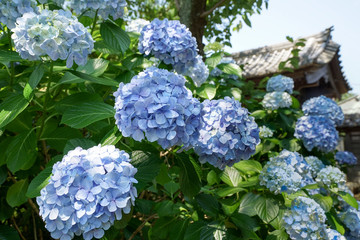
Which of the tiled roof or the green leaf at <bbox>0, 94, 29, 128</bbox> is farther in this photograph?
the tiled roof

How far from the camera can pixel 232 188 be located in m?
1.65

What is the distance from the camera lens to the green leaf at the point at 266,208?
59.2 inches

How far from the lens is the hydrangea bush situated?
0.90 m

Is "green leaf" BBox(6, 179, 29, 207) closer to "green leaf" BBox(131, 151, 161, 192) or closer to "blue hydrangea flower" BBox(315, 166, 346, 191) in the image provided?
"green leaf" BBox(131, 151, 161, 192)

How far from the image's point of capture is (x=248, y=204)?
5.13 feet

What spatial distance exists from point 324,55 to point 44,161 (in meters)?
5.19

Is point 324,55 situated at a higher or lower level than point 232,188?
lower

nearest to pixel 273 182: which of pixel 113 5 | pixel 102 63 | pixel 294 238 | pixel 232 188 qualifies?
pixel 232 188

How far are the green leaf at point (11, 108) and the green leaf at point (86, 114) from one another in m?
0.14

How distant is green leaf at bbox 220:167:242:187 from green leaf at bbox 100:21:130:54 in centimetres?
77

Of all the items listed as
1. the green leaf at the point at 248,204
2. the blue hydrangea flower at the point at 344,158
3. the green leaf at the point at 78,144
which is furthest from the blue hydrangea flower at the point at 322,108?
the green leaf at the point at 78,144

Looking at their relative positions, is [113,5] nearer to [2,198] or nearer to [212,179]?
[212,179]

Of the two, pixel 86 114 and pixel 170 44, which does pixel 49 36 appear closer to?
pixel 86 114

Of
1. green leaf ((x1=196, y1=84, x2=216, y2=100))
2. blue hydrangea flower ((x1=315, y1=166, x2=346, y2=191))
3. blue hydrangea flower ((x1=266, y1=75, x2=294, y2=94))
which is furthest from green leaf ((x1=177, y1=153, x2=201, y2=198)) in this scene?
blue hydrangea flower ((x1=266, y1=75, x2=294, y2=94))
